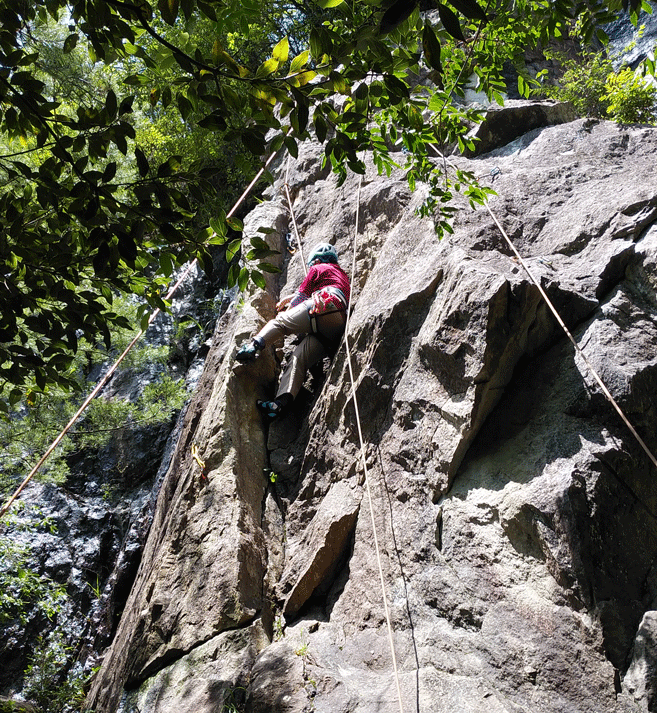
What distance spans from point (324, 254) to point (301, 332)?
3.13 ft

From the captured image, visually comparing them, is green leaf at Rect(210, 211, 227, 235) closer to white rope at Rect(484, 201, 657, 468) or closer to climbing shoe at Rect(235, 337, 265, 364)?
white rope at Rect(484, 201, 657, 468)

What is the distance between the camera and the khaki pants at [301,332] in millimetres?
5527

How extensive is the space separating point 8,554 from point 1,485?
2.12 feet

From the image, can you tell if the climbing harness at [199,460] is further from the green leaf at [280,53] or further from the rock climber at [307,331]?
the green leaf at [280,53]

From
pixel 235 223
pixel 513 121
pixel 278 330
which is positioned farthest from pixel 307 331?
pixel 513 121

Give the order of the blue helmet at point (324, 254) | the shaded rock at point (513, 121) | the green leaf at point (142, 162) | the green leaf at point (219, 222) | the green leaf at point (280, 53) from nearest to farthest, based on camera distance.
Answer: the green leaf at point (280, 53)
the green leaf at point (142, 162)
the green leaf at point (219, 222)
the blue helmet at point (324, 254)
the shaded rock at point (513, 121)

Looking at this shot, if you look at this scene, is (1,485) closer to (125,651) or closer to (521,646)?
(125,651)

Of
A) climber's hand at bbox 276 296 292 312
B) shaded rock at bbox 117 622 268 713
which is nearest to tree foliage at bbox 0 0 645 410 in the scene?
shaded rock at bbox 117 622 268 713

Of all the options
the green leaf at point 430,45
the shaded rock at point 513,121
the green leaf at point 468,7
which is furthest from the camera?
the shaded rock at point 513,121

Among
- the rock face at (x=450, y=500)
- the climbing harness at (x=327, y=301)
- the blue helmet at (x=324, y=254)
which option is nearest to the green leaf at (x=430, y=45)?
the rock face at (x=450, y=500)

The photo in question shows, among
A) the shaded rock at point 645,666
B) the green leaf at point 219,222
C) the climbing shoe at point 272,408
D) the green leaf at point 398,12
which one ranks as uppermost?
the climbing shoe at point 272,408

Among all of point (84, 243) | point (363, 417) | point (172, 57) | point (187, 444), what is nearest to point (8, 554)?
point (187, 444)

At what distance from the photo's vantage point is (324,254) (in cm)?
622

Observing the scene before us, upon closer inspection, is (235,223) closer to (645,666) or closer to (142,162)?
(142,162)
